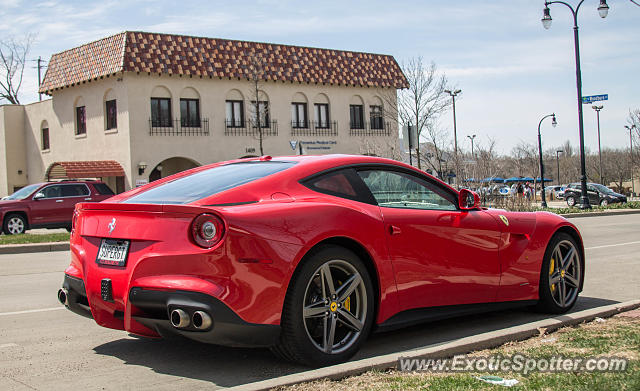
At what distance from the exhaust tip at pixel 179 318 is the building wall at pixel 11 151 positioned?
44.9 metres

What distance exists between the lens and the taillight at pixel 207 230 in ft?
14.4

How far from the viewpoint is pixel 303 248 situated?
4.63 meters

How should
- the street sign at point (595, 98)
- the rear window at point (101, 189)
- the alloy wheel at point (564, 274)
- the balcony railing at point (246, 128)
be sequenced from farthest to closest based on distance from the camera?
the balcony railing at point (246, 128) → the street sign at point (595, 98) → the rear window at point (101, 189) → the alloy wheel at point (564, 274)

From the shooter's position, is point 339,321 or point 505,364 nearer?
point 505,364

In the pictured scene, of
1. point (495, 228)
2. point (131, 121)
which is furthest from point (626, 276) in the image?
point (131, 121)

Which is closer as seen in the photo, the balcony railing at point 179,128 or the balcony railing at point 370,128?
the balcony railing at point 179,128

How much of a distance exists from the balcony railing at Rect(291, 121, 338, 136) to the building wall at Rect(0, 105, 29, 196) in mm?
17710

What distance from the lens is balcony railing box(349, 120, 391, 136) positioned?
1837 inches

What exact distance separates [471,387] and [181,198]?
2285 millimetres

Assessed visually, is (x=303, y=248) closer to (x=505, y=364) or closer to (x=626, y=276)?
(x=505, y=364)

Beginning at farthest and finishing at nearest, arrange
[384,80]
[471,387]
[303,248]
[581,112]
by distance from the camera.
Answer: [384,80]
[581,112]
[303,248]
[471,387]

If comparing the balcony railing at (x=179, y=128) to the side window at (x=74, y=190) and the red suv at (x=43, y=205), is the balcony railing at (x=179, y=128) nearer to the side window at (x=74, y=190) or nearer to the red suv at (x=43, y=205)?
the side window at (x=74, y=190)

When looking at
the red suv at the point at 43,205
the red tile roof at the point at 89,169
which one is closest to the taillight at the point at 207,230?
the red suv at the point at 43,205

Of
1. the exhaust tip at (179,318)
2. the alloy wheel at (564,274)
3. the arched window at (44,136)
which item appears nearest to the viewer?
the exhaust tip at (179,318)
